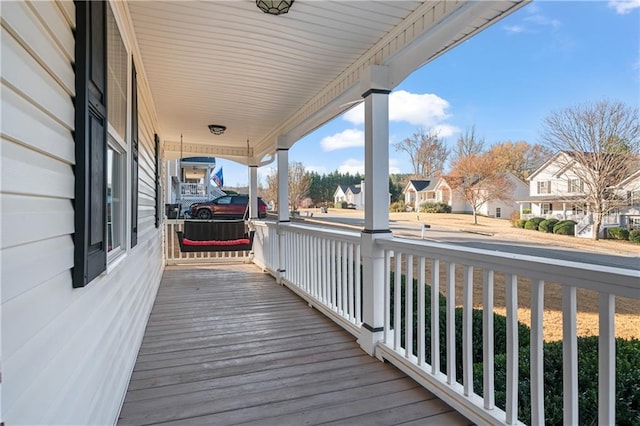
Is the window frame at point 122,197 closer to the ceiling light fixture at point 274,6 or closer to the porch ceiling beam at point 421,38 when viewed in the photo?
the ceiling light fixture at point 274,6

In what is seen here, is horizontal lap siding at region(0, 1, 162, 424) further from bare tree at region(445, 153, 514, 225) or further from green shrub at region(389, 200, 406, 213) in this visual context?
green shrub at region(389, 200, 406, 213)

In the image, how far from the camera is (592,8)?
2145 mm

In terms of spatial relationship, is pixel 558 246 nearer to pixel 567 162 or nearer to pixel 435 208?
pixel 567 162

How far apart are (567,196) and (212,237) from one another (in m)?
5.44

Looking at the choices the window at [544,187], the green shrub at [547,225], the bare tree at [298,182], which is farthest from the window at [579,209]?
the bare tree at [298,182]

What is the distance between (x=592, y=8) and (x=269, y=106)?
341 centimetres

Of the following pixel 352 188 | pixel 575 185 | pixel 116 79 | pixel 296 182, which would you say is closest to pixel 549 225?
pixel 575 185

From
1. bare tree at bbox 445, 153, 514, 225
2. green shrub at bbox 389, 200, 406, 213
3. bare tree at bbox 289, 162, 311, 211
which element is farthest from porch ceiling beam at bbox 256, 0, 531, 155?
bare tree at bbox 289, 162, 311, 211

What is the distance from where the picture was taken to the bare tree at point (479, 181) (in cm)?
263

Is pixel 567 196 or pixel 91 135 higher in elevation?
pixel 91 135

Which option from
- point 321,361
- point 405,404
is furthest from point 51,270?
point 321,361

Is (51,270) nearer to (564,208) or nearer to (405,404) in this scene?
(405,404)

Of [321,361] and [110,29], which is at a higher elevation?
[110,29]

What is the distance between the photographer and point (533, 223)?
218cm
